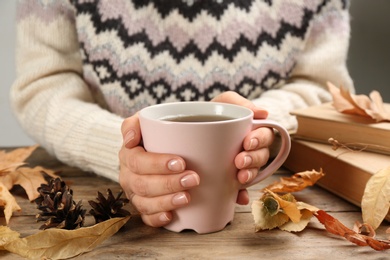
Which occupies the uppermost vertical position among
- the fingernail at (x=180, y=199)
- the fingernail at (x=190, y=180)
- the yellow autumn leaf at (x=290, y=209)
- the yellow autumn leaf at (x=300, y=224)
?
the fingernail at (x=190, y=180)

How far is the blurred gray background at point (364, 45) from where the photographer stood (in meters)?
1.59

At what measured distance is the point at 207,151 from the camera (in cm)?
56

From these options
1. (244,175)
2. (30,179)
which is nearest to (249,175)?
(244,175)

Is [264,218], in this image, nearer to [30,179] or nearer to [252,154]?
[252,154]

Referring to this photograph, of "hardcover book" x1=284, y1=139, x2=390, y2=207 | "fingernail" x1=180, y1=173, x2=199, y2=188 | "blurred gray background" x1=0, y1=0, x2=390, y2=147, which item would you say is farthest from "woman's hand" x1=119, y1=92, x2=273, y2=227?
"blurred gray background" x1=0, y1=0, x2=390, y2=147

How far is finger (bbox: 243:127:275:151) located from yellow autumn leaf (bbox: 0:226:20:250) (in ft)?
0.92

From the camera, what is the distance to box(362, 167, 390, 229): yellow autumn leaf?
0.60 m

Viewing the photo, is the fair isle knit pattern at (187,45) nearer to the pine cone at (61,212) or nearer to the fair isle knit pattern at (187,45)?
the fair isle knit pattern at (187,45)

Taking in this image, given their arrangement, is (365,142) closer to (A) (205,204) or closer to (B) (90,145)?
(A) (205,204)

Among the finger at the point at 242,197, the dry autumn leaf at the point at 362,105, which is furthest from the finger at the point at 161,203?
the dry autumn leaf at the point at 362,105

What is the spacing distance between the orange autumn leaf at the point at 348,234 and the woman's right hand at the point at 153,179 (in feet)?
0.55

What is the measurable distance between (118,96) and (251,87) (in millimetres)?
283

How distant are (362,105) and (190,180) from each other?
1.13 feet

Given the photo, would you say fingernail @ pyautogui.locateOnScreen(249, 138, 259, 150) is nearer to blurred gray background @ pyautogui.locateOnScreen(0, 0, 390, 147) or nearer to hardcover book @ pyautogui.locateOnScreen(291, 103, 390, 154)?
hardcover book @ pyautogui.locateOnScreen(291, 103, 390, 154)
